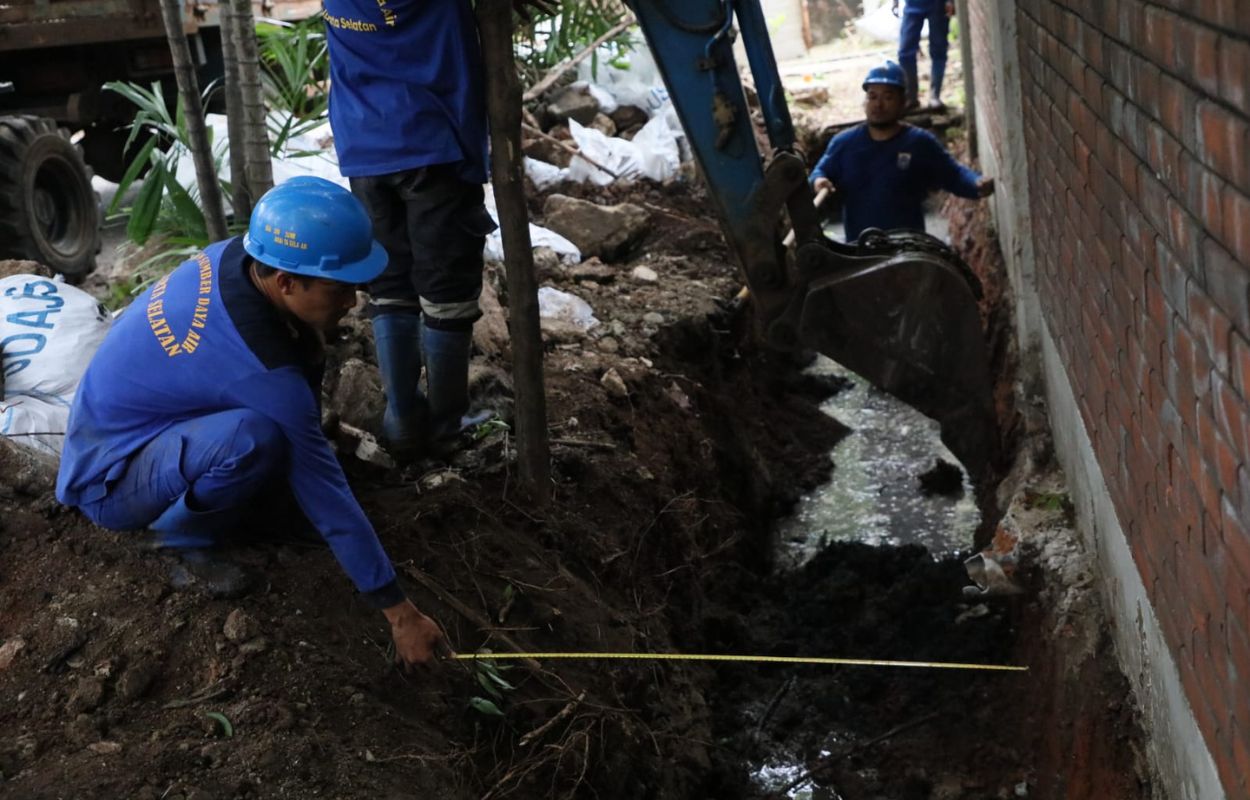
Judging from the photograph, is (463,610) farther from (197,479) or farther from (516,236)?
(516,236)

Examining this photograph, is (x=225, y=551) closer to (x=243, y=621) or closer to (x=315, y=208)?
(x=243, y=621)

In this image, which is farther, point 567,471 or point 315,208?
point 567,471

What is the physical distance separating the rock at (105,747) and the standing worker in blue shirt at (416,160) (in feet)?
5.77

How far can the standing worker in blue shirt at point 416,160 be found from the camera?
4191 mm

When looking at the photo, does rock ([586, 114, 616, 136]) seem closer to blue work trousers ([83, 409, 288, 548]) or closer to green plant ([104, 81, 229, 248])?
green plant ([104, 81, 229, 248])

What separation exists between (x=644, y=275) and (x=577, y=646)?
355 cm

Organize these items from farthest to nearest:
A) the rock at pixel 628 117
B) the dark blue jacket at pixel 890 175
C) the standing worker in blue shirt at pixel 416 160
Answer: the rock at pixel 628 117, the dark blue jacket at pixel 890 175, the standing worker in blue shirt at pixel 416 160

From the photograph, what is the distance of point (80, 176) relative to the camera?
7707 mm

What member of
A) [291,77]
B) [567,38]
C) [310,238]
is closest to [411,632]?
[310,238]

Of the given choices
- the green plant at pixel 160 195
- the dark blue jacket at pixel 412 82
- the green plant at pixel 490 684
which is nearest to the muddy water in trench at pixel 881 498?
the green plant at pixel 490 684

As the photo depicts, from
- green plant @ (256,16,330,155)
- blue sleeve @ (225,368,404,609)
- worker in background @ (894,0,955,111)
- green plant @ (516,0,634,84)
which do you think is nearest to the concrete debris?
blue sleeve @ (225,368,404,609)

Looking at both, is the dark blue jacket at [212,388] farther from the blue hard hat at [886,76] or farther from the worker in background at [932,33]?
the worker in background at [932,33]

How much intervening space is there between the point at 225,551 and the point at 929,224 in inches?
303

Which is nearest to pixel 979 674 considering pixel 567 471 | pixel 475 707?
pixel 567 471
